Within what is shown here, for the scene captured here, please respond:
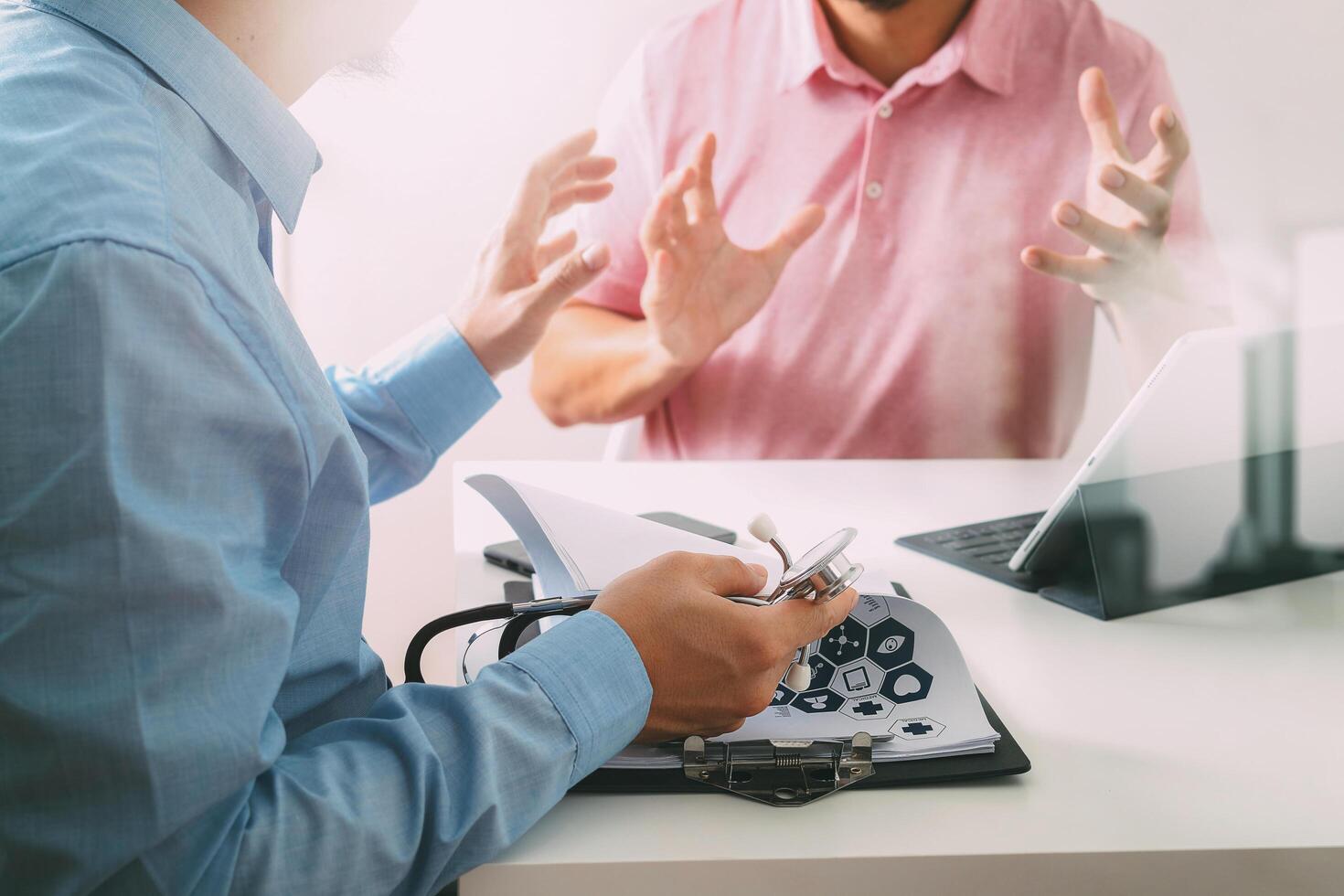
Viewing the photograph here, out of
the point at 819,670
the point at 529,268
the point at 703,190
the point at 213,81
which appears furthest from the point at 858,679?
the point at 703,190

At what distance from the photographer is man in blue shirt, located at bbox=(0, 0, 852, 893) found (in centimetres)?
44

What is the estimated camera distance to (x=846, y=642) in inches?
26.7

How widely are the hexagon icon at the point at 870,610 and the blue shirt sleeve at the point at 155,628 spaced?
255 mm

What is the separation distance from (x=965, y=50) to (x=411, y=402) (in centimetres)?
103

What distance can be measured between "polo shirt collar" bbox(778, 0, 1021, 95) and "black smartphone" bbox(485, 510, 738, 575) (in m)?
0.86

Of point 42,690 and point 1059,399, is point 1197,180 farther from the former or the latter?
point 42,690

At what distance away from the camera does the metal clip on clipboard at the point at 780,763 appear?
583 mm

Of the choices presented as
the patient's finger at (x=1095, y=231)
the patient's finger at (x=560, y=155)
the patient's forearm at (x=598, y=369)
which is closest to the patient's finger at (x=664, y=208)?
the patient's finger at (x=560, y=155)

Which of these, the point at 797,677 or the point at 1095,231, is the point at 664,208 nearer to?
the point at 1095,231

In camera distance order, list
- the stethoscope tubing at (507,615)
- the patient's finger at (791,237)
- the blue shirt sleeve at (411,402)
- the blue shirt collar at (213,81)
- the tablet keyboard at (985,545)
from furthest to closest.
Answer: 1. the patient's finger at (791,237)
2. the blue shirt sleeve at (411,402)
3. the tablet keyboard at (985,545)
4. the stethoscope tubing at (507,615)
5. the blue shirt collar at (213,81)

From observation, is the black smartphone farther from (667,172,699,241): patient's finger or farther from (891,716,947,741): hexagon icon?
(667,172,699,241): patient's finger

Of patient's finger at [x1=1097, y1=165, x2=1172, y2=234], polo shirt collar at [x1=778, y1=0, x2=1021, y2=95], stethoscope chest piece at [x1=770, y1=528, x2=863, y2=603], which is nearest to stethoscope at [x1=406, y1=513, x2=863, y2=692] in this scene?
stethoscope chest piece at [x1=770, y1=528, x2=863, y2=603]

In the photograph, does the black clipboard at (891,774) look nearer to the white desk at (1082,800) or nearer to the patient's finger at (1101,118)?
the white desk at (1082,800)

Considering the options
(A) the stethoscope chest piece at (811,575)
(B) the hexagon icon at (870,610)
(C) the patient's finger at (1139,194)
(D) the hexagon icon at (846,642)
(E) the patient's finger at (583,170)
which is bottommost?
(D) the hexagon icon at (846,642)
